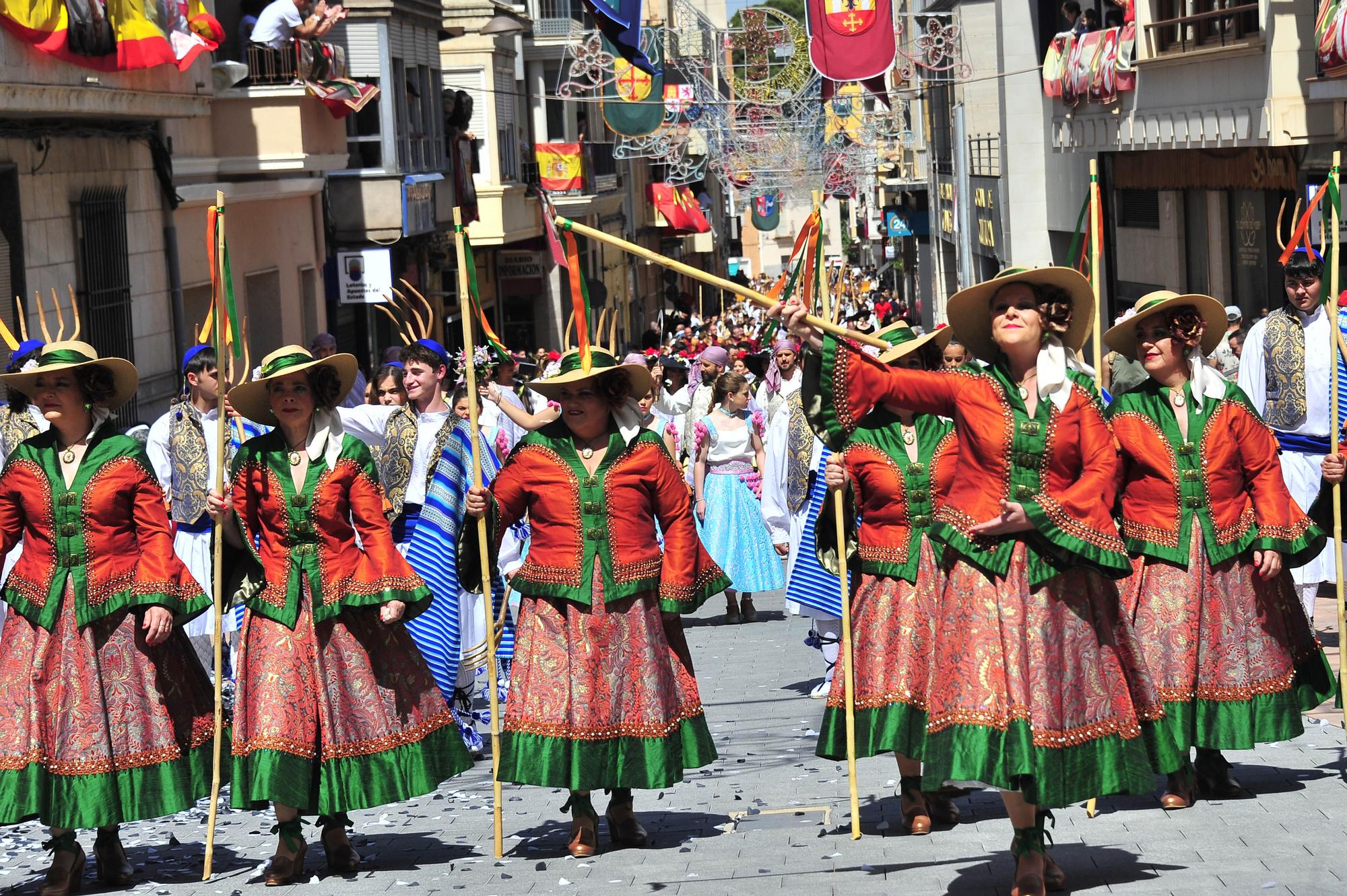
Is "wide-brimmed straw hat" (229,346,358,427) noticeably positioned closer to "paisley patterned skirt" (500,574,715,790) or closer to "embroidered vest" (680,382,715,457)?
"paisley patterned skirt" (500,574,715,790)

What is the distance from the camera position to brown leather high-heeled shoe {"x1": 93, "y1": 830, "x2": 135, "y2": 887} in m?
7.16

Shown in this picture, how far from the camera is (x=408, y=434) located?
31.6 feet

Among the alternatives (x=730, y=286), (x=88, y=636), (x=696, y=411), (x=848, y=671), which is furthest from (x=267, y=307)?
(x=730, y=286)

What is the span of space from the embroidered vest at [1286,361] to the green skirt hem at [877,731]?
3.49m

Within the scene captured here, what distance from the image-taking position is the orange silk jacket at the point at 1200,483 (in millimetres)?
7434

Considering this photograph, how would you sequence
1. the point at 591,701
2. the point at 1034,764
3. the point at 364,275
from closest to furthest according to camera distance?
1. the point at 1034,764
2. the point at 591,701
3. the point at 364,275

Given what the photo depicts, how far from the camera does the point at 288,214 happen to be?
25.4 metres

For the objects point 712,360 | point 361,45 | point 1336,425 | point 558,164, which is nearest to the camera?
point 1336,425

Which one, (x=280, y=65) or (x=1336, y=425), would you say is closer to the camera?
(x=1336, y=425)

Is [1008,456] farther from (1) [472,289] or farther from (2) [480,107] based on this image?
(2) [480,107]

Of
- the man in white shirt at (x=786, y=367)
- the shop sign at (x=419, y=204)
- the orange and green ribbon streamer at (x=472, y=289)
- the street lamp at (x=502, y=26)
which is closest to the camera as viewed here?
the orange and green ribbon streamer at (x=472, y=289)

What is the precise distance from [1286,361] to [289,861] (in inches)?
213

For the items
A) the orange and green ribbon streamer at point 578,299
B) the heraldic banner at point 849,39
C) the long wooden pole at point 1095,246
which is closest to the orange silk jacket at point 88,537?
the orange and green ribbon streamer at point 578,299

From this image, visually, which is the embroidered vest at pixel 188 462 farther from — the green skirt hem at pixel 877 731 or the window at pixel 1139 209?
the window at pixel 1139 209
